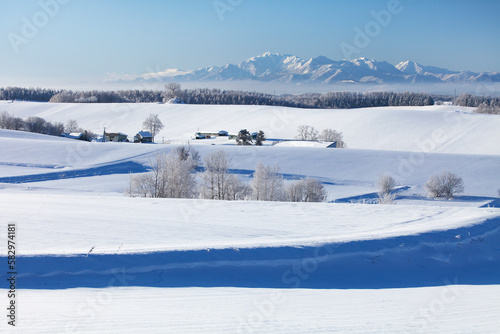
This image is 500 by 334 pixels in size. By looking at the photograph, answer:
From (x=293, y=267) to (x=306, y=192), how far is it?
74.2ft

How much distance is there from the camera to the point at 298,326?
5695mm

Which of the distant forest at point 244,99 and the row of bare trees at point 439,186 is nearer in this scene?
the row of bare trees at point 439,186

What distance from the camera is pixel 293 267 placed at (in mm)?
8242

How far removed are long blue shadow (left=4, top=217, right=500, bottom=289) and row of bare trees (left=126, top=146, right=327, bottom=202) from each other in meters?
17.6

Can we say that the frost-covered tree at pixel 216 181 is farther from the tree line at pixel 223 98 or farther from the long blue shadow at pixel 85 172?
the tree line at pixel 223 98

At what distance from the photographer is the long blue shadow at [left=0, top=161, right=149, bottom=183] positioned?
34031 millimetres

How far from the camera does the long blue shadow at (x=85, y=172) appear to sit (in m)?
34.0

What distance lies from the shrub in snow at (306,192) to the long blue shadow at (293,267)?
20.1m

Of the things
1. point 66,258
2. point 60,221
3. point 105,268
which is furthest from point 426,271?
point 60,221

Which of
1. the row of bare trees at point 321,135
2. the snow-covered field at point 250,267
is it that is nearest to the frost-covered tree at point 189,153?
the snow-covered field at point 250,267

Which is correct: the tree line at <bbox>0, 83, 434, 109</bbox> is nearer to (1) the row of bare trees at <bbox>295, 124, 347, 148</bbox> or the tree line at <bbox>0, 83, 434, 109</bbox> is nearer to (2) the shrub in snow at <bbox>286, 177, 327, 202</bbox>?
(1) the row of bare trees at <bbox>295, 124, 347, 148</bbox>

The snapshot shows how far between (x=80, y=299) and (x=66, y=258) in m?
1.34

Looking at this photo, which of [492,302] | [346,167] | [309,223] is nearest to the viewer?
[492,302]

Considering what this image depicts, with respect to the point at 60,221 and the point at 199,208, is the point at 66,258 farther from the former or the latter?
the point at 199,208
